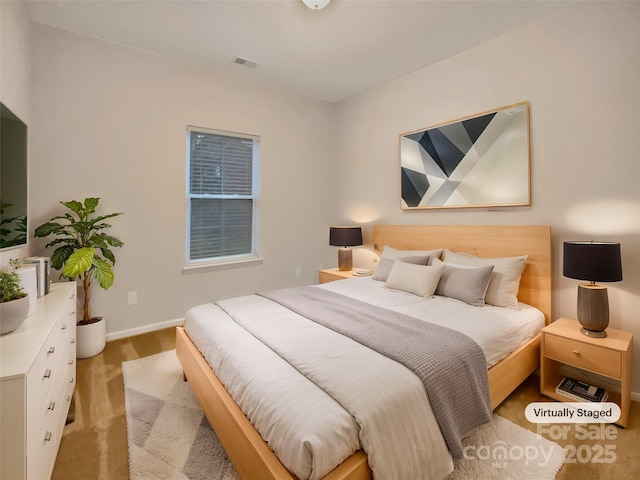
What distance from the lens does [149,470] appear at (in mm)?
1542

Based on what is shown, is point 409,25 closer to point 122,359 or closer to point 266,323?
point 266,323

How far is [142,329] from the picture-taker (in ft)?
10.6

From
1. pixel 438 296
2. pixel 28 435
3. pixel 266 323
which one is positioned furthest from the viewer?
pixel 438 296

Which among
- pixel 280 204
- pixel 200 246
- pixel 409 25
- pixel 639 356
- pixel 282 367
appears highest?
pixel 409 25

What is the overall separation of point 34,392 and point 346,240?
3.09m

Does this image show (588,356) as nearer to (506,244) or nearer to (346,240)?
(506,244)

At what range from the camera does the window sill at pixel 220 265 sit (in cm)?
352

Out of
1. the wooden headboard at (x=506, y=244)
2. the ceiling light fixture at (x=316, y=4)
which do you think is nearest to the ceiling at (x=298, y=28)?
the ceiling light fixture at (x=316, y=4)

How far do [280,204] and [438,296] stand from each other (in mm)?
2368

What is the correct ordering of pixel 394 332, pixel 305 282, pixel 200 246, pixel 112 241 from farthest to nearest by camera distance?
1. pixel 305 282
2. pixel 200 246
3. pixel 112 241
4. pixel 394 332

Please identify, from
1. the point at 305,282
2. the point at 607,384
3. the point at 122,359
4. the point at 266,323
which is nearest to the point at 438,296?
the point at 607,384

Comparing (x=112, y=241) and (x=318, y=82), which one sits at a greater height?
(x=318, y=82)

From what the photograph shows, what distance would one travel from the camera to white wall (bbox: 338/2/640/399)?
215 cm

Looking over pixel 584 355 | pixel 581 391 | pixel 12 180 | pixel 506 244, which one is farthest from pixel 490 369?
pixel 12 180
